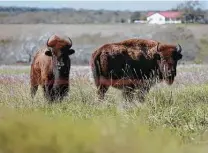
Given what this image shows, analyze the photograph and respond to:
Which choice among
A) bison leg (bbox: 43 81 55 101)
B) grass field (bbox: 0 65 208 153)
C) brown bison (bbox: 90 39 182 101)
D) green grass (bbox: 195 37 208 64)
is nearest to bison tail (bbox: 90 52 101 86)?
brown bison (bbox: 90 39 182 101)

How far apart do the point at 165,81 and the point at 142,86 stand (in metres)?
0.99

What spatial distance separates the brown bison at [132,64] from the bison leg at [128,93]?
16.7 inches

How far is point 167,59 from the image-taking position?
17016 mm

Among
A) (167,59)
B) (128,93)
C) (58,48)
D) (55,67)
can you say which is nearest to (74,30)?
(167,59)

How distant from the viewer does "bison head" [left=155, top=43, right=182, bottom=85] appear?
16.8 meters

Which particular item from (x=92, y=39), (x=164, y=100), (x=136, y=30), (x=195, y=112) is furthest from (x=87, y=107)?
(x=136, y=30)

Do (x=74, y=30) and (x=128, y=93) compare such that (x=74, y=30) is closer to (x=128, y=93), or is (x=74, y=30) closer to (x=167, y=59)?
(x=167, y=59)

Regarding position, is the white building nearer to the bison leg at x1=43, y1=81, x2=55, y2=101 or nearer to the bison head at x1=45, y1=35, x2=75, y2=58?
the bison head at x1=45, y1=35, x2=75, y2=58

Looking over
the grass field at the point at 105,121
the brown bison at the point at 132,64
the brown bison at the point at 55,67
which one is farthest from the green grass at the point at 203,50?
the brown bison at the point at 55,67

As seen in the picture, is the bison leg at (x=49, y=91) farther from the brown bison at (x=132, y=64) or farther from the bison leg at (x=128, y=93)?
the bison leg at (x=128, y=93)

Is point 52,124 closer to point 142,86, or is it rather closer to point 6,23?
point 142,86

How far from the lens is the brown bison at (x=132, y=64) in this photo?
1595cm

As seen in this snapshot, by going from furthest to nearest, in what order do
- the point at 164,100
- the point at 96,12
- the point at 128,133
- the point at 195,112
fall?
the point at 96,12 → the point at 164,100 → the point at 195,112 → the point at 128,133

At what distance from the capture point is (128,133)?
21.5 feet
